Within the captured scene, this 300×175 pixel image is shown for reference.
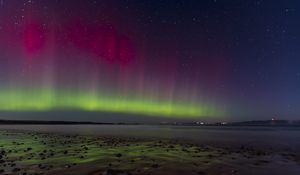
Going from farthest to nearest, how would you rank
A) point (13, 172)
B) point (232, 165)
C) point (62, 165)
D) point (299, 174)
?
1. point (232, 165)
2. point (62, 165)
3. point (299, 174)
4. point (13, 172)

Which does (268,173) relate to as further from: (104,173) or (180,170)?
(104,173)

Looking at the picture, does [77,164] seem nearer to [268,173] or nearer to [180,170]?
[180,170]

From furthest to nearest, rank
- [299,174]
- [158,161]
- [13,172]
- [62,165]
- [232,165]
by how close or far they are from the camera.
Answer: [158,161], [232,165], [62,165], [299,174], [13,172]

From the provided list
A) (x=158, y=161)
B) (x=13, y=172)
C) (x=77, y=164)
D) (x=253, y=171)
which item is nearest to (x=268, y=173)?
(x=253, y=171)

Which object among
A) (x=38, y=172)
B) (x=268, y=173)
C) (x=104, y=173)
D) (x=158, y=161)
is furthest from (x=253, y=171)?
(x=38, y=172)

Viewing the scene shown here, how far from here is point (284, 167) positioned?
781 inches

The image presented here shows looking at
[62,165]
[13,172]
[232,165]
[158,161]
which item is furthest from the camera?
[158,161]

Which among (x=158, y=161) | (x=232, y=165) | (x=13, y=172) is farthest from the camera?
(x=158, y=161)

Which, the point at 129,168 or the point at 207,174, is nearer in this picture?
the point at 207,174

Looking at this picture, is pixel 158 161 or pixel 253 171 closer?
pixel 253 171

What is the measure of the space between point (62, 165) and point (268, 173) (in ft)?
38.7

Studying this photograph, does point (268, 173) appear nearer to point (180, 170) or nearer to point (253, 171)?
point (253, 171)

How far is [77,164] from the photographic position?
19.7 m

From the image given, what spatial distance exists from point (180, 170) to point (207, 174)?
1.92 m
